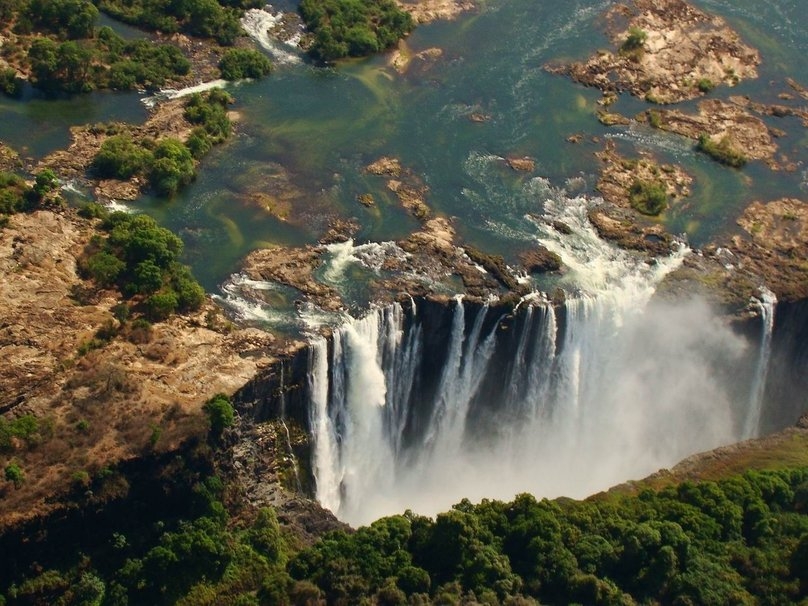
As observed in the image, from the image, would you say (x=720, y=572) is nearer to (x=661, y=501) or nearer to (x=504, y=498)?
(x=661, y=501)

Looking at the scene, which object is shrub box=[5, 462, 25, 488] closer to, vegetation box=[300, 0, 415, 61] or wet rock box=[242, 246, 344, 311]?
wet rock box=[242, 246, 344, 311]

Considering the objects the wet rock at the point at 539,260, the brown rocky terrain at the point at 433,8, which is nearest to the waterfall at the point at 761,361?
the wet rock at the point at 539,260

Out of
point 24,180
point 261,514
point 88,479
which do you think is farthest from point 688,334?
point 24,180

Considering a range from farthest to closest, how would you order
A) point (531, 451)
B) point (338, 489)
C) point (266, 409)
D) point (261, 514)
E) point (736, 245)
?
point (736, 245) → point (531, 451) → point (338, 489) → point (266, 409) → point (261, 514)

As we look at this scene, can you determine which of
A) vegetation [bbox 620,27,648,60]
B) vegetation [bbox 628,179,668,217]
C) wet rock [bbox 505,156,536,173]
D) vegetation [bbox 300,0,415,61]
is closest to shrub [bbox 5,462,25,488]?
wet rock [bbox 505,156,536,173]

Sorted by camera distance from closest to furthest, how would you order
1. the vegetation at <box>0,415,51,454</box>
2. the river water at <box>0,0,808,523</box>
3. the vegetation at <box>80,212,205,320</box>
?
the vegetation at <box>0,415,51,454</box>
the vegetation at <box>80,212,205,320</box>
the river water at <box>0,0,808,523</box>

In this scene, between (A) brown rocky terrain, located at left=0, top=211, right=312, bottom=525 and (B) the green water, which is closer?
(A) brown rocky terrain, located at left=0, top=211, right=312, bottom=525

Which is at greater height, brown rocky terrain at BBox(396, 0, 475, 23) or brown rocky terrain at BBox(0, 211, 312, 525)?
brown rocky terrain at BBox(396, 0, 475, 23)

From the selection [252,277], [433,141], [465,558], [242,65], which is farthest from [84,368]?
[242,65]
